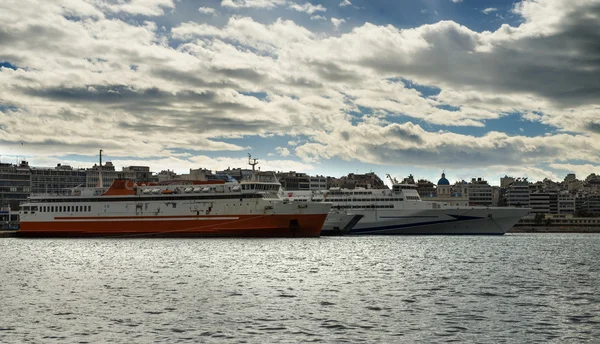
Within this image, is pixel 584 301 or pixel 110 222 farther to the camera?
pixel 110 222

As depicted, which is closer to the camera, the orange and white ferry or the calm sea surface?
the calm sea surface

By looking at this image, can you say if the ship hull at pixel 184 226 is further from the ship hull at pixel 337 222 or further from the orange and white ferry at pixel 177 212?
the ship hull at pixel 337 222

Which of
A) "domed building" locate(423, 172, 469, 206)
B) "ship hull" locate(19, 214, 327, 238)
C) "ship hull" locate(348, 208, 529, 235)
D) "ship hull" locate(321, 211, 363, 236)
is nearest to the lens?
"ship hull" locate(19, 214, 327, 238)

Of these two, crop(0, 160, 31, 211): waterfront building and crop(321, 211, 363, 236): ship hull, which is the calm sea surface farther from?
crop(0, 160, 31, 211): waterfront building

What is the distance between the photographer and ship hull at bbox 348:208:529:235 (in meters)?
115

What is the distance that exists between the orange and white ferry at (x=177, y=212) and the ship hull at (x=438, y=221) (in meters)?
26.4

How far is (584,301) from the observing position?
3334 cm

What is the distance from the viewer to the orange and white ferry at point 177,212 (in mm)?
88750

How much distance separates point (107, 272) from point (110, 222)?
50975 millimetres

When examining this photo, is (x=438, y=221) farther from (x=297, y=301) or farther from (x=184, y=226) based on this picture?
(x=297, y=301)

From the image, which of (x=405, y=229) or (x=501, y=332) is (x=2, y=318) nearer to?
(x=501, y=332)

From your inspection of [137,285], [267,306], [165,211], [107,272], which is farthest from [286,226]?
[267,306]

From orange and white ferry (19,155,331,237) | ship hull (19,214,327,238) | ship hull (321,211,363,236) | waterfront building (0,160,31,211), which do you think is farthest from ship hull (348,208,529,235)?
→ waterfront building (0,160,31,211)

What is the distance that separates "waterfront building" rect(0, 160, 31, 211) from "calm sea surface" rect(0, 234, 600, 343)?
133 meters
